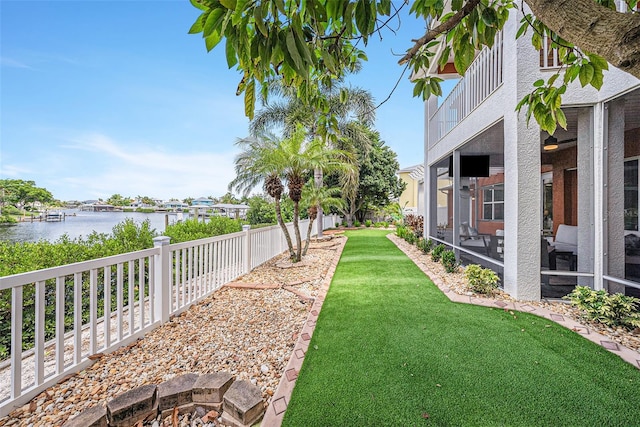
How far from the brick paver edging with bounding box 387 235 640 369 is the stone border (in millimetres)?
3714

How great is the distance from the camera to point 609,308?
3592 mm

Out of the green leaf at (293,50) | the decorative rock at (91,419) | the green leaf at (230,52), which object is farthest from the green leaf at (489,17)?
the decorative rock at (91,419)

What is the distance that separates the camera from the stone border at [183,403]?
2.06 m

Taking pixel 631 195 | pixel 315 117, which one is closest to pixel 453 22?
pixel 631 195

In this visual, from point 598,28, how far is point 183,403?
129 inches

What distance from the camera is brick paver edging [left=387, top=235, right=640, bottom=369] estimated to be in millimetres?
2972

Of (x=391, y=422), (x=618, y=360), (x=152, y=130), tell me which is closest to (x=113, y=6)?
(x=391, y=422)

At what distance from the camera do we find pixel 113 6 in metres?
7.27

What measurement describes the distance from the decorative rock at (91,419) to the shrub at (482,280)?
5277 millimetres

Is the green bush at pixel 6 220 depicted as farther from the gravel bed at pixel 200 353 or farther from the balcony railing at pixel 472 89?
the balcony railing at pixel 472 89

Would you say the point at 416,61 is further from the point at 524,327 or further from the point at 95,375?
the point at 95,375

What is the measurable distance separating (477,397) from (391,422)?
821 mm

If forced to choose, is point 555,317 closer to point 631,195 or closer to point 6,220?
point 631,195

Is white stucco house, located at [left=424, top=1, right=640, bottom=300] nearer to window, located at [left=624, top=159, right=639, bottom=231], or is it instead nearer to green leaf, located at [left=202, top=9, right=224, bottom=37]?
window, located at [left=624, top=159, right=639, bottom=231]
